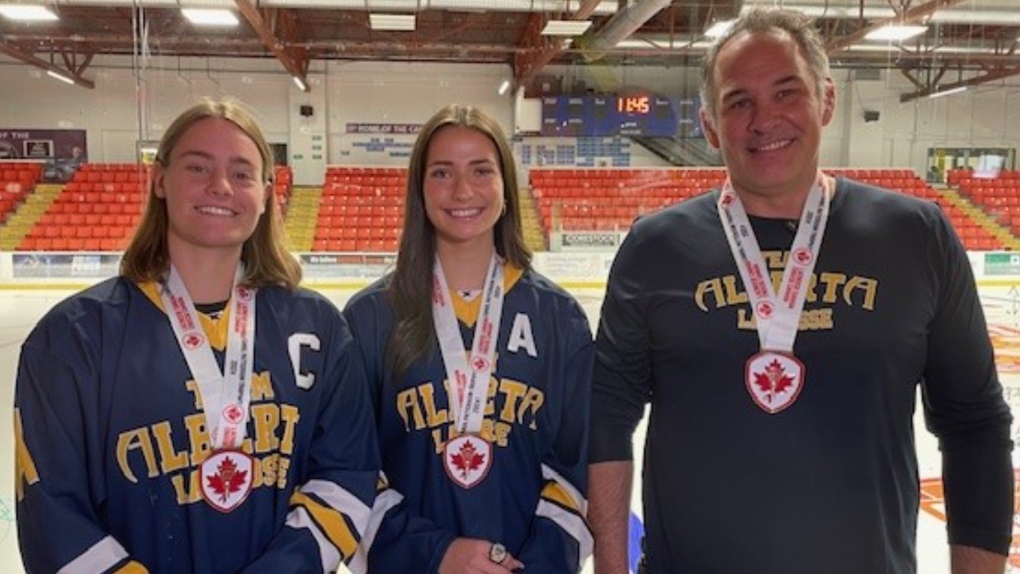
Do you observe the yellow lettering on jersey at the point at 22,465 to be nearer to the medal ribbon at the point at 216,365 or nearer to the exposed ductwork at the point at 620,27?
the medal ribbon at the point at 216,365

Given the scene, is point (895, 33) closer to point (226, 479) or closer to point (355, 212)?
point (355, 212)

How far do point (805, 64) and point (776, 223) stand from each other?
0.25 meters

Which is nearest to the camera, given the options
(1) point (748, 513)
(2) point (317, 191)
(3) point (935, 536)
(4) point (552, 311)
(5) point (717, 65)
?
(1) point (748, 513)

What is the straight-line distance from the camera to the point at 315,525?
130 cm

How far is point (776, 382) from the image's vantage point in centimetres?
116

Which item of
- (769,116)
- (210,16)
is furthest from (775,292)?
(210,16)

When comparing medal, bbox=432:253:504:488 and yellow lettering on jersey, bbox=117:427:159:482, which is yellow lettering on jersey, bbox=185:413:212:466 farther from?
medal, bbox=432:253:504:488

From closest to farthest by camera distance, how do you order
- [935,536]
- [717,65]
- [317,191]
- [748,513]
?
1. [748,513]
2. [717,65]
3. [935,536]
4. [317,191]

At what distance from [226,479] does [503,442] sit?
48 centimetres

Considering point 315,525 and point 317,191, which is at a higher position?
point 317,191

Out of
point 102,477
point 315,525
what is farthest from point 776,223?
point 102,477

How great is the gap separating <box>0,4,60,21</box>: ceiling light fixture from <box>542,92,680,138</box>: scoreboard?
310cm

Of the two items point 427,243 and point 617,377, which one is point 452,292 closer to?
point 427,243

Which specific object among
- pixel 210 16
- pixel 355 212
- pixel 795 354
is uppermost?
pixel 210 16
